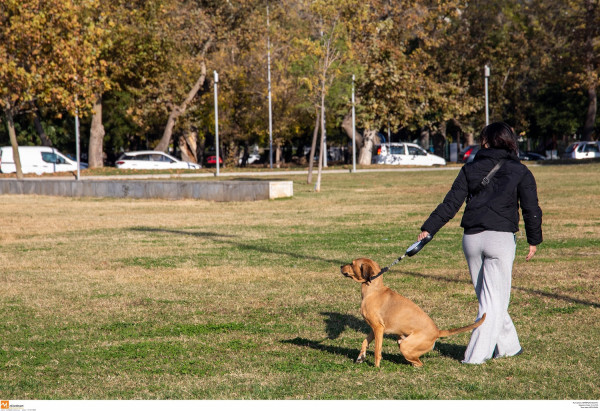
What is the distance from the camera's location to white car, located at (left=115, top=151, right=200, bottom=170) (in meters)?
43.8

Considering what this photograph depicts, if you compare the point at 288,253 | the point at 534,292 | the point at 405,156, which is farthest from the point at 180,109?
the point at 534,292

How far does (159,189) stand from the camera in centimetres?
2420

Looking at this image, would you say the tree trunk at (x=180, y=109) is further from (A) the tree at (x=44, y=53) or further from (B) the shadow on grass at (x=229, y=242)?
(B) the shadow on grass at (x=229, y=242)

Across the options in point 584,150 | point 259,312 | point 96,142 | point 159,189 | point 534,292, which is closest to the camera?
point 259,312

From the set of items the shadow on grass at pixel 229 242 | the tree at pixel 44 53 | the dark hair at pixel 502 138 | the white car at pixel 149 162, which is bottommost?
the shadow on grass at pixel 229 242

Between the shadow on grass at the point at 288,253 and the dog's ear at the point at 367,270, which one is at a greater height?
the dog's ear at the point at 367,270

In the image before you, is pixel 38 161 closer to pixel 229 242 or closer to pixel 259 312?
pixel 229 242

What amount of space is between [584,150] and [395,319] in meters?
46.3

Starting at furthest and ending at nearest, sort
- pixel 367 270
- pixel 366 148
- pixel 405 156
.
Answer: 1. pixel 366 148
2. pixel 405 156
3. pixel 367 270

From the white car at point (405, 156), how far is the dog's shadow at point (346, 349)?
40.5 metres

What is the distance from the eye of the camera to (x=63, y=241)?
1391 centimetres

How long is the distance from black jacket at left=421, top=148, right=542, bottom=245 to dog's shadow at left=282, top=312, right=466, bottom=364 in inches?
44.6

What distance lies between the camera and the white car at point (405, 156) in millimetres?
47625

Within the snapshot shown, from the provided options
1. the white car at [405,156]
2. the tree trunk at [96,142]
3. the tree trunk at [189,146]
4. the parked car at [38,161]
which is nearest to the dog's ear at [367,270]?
the parked car at [38,161]
